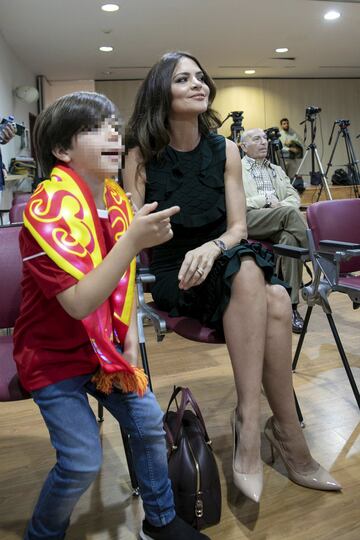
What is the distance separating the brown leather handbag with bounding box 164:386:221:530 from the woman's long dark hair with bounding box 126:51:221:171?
84 cm

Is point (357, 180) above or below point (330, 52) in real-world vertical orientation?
below

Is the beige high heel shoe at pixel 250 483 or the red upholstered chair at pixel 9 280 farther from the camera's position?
the red upholstered chair at pixel 9 280

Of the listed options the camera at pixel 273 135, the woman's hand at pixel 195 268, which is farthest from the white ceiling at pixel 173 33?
the woman's hand at pixel 195 268

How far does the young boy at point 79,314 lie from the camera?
0.88 meters

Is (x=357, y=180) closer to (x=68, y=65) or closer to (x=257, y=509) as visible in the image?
(x=68, y=65)

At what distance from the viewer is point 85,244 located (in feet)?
3.04

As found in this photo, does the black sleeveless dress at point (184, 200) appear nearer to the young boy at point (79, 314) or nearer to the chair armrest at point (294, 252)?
the chair armrest at point (294, 252)

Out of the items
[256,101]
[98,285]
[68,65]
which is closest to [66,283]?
[98,285]

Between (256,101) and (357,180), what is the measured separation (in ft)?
8.14

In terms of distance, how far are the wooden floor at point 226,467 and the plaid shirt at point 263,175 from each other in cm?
127

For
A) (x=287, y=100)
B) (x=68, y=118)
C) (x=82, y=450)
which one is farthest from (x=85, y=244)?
(x=287, y=100)

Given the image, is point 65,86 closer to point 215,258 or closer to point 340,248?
point 340,248

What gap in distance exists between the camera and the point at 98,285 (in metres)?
0.86

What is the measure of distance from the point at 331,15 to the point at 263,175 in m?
3.58
